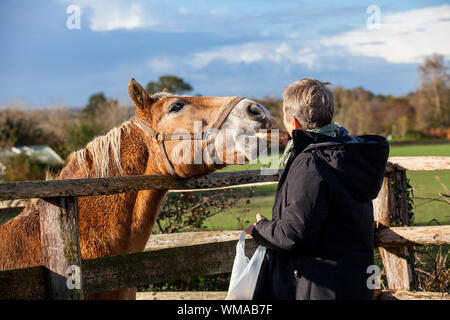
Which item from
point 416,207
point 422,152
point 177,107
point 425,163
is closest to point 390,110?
point 422,152

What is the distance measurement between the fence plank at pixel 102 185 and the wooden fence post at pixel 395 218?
57.6 inches

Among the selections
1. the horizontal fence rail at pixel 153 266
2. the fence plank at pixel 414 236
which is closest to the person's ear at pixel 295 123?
the horizontal fence rail at pixel 153 266

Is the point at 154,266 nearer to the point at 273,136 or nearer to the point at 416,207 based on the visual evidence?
the point at 273,136

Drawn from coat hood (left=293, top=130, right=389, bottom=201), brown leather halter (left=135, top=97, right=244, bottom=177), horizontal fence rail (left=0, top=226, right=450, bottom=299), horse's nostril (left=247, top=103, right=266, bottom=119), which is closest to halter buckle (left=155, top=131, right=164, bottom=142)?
brown leather halter (left=135, top=97, right=244, bottom=177)

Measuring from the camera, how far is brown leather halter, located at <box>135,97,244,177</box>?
9.55 ft

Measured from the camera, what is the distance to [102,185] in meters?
2.59

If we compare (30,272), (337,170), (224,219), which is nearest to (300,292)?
(337,170)

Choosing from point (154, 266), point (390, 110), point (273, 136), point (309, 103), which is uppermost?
point (390, 110)

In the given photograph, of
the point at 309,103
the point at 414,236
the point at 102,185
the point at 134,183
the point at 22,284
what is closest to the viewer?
the point at 309,103

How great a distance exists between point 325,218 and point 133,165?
5.54 feet

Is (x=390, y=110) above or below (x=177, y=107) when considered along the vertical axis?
above

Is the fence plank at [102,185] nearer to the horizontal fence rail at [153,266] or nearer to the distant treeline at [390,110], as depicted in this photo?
the horizontal fence rail at [153,266]

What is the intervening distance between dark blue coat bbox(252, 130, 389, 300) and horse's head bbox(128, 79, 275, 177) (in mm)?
759

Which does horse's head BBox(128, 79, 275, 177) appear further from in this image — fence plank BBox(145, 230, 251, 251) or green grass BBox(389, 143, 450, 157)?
green grass BBox(389, 143, 450, 157)
